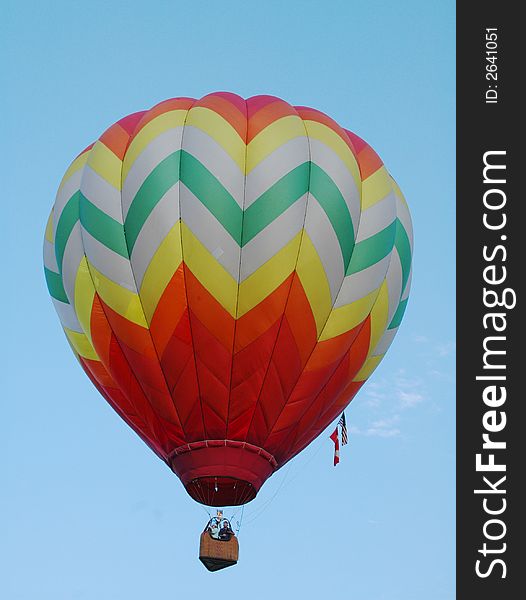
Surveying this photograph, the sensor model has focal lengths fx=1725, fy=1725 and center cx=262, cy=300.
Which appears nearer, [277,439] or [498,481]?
[498,481]

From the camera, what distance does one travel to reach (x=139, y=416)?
1930 cm

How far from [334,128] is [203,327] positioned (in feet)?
9.57

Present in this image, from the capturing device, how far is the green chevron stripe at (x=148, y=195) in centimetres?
1869

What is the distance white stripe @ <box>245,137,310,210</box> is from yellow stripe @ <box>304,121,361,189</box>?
0.38m

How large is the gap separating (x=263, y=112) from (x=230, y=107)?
1.24 ft

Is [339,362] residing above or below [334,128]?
below

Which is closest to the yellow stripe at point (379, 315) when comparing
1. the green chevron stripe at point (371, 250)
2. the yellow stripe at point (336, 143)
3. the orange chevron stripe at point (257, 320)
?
the green chevron stripe at point (371, 250)

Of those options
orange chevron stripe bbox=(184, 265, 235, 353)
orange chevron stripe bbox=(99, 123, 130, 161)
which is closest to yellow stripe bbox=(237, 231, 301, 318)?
orange chevron stripe bbox=(184, 265, 235, 353)

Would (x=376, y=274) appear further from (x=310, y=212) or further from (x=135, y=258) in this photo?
(x=135, y=258)

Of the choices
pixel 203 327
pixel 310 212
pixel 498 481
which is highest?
pixel 310 212

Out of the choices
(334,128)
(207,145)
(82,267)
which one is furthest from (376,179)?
(82,267)

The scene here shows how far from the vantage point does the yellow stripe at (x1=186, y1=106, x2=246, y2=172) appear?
741 inches

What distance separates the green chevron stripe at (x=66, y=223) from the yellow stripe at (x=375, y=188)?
3.24 m

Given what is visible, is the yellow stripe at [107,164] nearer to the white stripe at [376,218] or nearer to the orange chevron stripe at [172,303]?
the orange chevron stripe at [172,303]
